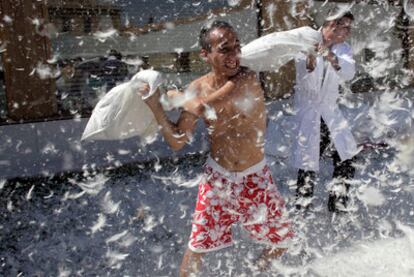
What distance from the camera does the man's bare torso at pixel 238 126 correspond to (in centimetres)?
240

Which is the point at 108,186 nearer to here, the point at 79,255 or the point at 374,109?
the point at 79,255

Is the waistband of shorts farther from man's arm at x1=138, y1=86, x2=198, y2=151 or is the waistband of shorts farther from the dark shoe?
the dark shoe

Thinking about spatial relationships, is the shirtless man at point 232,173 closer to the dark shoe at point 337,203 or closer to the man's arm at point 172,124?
the man's arm at point 172,124

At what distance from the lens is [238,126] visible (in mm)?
2451

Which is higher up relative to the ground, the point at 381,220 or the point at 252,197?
the point at 252,197

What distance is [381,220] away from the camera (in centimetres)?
364

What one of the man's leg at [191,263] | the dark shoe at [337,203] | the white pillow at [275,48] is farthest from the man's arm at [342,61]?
the man's leg at [191,263]

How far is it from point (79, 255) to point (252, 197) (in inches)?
55.9

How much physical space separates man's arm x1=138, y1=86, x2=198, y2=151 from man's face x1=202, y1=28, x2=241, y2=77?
0.28m

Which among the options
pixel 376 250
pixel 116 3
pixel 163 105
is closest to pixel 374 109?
pixel 116 3

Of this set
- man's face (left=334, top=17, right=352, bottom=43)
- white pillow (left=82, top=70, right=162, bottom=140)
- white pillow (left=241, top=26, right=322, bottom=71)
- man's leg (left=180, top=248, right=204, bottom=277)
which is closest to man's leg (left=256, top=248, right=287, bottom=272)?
man's leg (left=180, top=248, right=204, bottom=277)

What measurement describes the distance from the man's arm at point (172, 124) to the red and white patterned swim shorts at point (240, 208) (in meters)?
0.28

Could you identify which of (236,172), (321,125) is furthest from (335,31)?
(236,172)

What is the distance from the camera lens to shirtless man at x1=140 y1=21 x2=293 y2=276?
237cm
